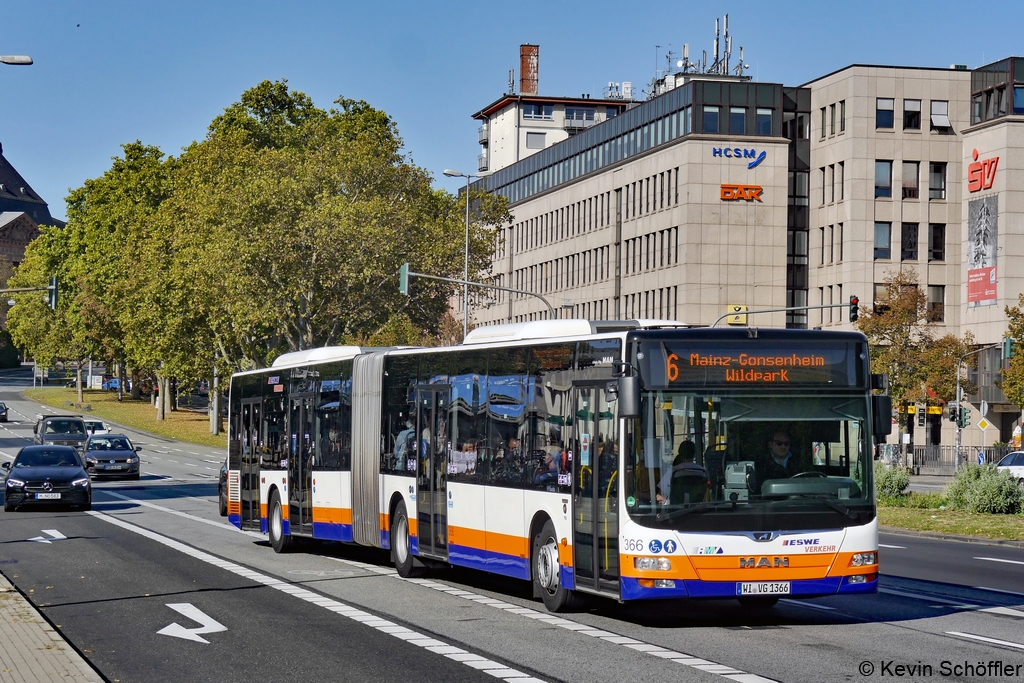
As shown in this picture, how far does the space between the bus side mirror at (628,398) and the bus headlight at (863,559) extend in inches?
95.0

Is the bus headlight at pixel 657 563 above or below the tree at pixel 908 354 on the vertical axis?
below

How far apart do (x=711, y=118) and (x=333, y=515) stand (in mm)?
67883

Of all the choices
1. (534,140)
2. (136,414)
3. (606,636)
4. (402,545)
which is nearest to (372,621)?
(606,636)

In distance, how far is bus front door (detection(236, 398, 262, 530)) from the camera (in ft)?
83.4

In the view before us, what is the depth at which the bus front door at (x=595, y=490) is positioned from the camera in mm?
13555

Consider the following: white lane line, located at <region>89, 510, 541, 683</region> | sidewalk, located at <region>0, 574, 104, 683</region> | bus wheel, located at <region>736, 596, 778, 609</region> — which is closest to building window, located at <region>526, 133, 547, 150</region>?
white lane line, located at <region>89, 510, 541, 683</region>

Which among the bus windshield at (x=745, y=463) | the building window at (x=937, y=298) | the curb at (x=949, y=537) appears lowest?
the curb at (x=949, y=537)

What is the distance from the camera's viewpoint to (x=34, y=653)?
1168 cm

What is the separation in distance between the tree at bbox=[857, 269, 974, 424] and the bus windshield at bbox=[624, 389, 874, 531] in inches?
2084

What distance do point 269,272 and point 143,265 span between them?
36.1 feet

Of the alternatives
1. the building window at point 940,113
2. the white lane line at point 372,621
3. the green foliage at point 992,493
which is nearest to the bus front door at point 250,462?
the white lane line at point 372,621

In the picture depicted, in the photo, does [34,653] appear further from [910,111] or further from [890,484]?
[910,111]

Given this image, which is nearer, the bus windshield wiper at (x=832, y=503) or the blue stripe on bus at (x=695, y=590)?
the blue stripe on bus at (x=695, y=590)

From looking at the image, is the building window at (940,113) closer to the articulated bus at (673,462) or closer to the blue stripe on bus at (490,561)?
the articulated bus at (673,462)
